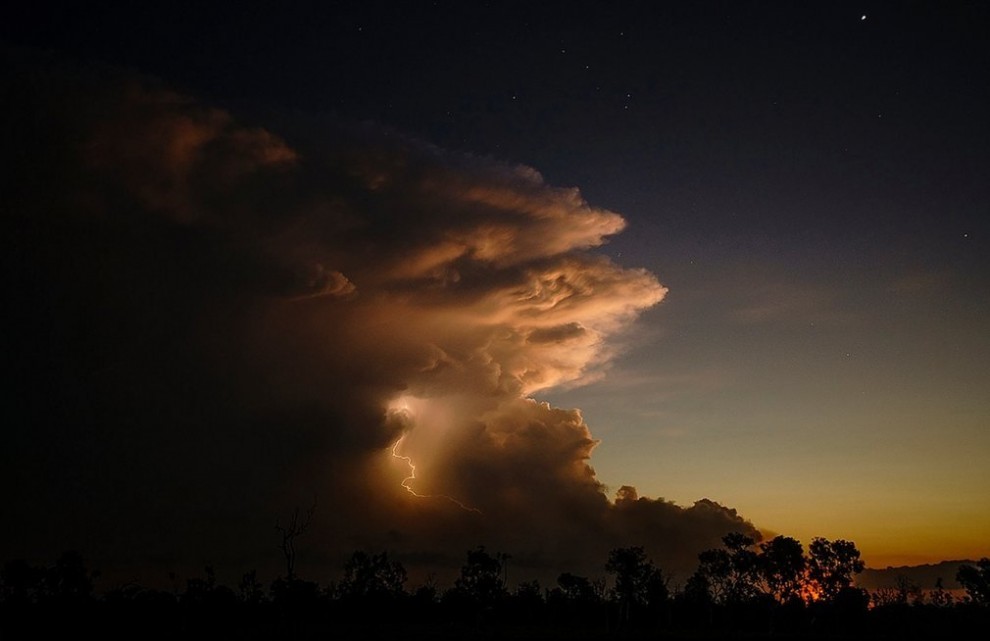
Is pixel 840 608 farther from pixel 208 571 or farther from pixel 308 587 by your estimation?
pixel 208 571

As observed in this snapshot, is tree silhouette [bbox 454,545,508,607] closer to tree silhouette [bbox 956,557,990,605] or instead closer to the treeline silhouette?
the treeline silhouette

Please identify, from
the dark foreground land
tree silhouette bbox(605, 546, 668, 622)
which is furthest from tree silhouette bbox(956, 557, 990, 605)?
tree silhouette bbox(605, 546, 668, 622)

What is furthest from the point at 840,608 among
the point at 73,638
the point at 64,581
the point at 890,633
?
the point at 64,581

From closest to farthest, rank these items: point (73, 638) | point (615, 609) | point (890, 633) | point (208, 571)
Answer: point (73, 638), point (890, 633), point (208, 571), point (615, 609)

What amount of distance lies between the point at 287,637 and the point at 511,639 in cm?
2870

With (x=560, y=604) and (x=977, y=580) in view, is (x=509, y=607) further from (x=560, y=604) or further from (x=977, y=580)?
(x=977, y=580)

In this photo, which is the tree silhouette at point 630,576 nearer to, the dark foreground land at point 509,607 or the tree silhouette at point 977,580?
the dark foreground land at point 509,607

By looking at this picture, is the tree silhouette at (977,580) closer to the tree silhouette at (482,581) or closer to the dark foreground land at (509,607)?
the dark foreground land at (509,607)

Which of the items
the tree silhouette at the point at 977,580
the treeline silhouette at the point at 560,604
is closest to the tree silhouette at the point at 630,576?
the treeline silhouette at the point at 560,604

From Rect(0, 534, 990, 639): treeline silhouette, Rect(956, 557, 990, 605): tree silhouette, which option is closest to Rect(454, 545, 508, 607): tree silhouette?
Rect(0, 534, 990, 639): treeline silhouette

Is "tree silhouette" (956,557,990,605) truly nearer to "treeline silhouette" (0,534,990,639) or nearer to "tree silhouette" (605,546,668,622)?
"treeline silhouette" (0,534,990,639)

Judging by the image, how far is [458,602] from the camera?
488 feet

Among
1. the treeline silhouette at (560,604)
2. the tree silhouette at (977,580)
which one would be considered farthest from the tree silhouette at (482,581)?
the tree silhouette at (977,580)

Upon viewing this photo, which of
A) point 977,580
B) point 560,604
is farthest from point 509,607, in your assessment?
point 977,580
